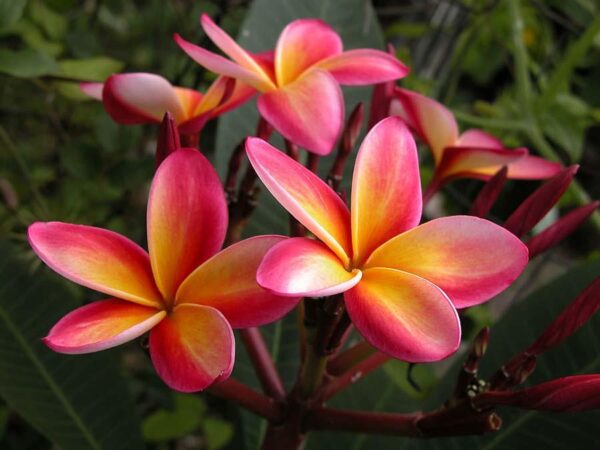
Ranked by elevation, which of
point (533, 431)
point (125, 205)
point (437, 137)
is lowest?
point (125, 205)

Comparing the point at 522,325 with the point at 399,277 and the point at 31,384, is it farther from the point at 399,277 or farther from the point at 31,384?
the point at 31,384

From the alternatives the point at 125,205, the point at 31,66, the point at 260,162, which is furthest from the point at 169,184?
the point at 125,205

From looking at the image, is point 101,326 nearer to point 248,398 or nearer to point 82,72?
point 248,398

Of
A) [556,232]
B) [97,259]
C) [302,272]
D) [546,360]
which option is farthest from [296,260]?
[546,360]

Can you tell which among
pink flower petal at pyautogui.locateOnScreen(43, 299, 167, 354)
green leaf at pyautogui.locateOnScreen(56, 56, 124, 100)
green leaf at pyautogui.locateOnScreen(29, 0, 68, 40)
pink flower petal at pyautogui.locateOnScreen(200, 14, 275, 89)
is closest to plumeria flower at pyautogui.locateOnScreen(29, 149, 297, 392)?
pink flower petal at pyautogui.locateOnScreen(43, 299, 167, 354)

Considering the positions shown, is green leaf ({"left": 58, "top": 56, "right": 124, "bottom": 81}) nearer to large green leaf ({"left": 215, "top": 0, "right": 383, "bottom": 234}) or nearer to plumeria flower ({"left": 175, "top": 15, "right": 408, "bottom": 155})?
large green leaf ({"left": 215, "top": 0, "right": 383, "bottom": 234})
